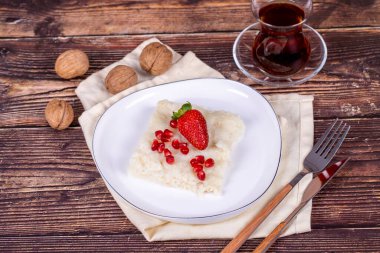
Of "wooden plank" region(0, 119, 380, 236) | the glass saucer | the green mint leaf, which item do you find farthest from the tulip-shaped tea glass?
the green mint leaf

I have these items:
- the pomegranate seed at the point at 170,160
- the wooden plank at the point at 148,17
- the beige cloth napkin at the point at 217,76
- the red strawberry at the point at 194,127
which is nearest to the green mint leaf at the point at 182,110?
the red strawberry at the point at 194,127

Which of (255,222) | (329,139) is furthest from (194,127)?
(329,139)

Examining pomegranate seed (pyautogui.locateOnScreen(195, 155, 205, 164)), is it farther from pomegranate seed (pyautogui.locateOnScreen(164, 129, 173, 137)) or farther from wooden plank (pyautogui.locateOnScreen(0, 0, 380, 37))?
wooden plank (pyautogui.locateOnScreen(0, 0, 380, 37))

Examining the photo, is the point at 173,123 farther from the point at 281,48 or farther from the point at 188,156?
the point at 281,48

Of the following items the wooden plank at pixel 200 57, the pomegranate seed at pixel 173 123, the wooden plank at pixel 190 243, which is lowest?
the wooden plank at pixel 190 243

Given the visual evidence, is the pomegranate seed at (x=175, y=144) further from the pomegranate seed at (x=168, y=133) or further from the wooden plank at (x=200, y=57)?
the wooden plank at (x=200, y=57)

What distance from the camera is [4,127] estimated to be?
73.5 inches

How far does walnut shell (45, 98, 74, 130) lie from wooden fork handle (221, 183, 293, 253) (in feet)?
2.18

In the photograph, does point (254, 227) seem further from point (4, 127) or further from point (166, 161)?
point (4, 127)

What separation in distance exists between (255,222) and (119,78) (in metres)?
0.67

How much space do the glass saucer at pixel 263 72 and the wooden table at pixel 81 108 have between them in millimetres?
25

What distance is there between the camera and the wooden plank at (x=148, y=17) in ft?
6.97

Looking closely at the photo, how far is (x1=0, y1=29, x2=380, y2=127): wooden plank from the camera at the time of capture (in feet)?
6.18

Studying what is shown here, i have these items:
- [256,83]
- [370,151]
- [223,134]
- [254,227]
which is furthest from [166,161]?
[370,151]
